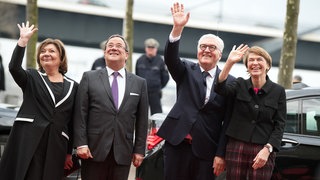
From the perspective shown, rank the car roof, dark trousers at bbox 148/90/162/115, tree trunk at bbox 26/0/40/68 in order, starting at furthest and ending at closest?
dark trousers at bbox 148/90/162/115
tree trunk at bbox 26/0/40/68
the car roof

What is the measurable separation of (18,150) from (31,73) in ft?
2.17

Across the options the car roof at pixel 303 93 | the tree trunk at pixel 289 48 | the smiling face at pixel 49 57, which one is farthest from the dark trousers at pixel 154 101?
the smiling face at pixel 49 57

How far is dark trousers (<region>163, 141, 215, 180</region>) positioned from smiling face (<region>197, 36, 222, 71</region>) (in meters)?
0.73

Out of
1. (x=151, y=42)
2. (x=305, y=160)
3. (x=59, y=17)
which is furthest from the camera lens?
(x=59, y=17)

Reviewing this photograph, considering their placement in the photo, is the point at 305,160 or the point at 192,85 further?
the point at 305,160

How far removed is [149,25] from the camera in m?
27.0

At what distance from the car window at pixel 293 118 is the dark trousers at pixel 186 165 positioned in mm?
1237

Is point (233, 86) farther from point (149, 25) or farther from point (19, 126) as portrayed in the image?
point (149, 25)

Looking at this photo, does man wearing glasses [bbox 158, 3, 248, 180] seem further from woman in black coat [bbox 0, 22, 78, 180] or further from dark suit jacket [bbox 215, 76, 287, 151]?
woman in black coat [bbox 0, 22, 78, 180]

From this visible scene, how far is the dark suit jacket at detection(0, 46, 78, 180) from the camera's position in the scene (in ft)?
16.0

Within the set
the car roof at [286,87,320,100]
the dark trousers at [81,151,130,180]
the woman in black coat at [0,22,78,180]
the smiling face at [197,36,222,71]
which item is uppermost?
the smiling face at [197,36,222,71]

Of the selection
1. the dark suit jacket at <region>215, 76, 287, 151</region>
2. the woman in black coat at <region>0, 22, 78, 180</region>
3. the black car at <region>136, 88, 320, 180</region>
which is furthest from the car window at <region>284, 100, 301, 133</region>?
the woman in black coat at <region>0, 22, 78, 180</region>

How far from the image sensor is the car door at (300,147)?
5.67m

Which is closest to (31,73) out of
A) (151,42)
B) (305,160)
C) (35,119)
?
→ (35,119)
